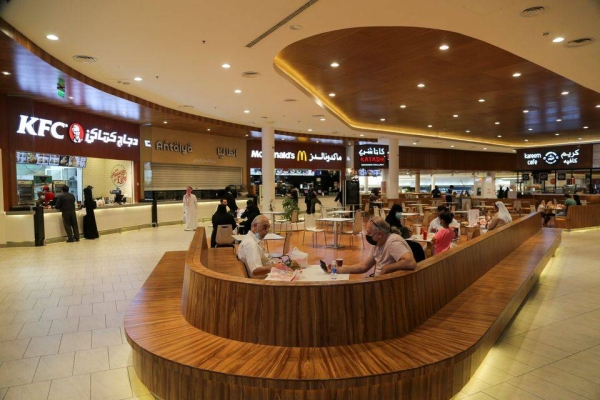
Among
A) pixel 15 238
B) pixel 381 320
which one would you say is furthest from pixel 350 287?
pixel 15 238

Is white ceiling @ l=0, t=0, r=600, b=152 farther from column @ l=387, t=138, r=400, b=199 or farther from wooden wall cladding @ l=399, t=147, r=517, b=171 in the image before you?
wooden wall cladding @ l=399, t=147, r=517, b=171

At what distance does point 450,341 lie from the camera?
275cm

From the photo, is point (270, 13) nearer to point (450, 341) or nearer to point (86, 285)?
point (450, 341)

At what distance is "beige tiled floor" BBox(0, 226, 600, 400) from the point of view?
9.84 feet

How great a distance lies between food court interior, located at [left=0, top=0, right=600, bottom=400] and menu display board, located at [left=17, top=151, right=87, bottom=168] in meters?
0.05

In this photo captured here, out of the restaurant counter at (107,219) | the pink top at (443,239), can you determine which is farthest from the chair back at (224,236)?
the restaurant counter at (107,219)

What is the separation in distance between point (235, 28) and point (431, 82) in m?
4.97

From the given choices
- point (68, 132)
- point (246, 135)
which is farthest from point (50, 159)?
point (246, 135)

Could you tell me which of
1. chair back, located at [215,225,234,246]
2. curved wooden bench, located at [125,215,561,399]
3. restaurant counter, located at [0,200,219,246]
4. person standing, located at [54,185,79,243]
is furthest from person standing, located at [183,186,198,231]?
curved wooden bench, located at [125,215,561,399]

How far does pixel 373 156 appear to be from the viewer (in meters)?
19.2

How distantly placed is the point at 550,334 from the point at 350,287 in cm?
285

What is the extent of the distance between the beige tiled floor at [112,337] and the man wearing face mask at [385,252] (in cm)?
103

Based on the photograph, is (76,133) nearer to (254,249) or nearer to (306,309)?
(254,249)

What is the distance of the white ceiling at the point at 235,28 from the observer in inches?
176
